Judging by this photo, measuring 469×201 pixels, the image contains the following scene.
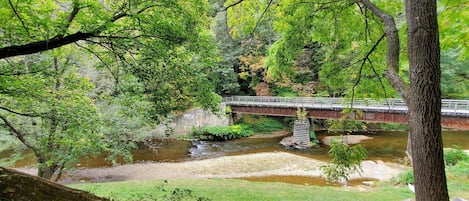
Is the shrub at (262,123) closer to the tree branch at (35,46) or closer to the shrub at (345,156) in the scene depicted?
the shrub at (345,156)

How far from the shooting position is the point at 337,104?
19656mm

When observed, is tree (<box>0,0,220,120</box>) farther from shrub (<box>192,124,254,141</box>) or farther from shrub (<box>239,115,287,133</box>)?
shrub (<box>239,115,287,133</box>)

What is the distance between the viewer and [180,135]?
78.9 feet

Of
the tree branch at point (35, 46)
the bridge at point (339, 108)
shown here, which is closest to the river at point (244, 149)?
the bridge at point (339, 108)

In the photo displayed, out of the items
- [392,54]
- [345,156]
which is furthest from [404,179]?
[392,54]

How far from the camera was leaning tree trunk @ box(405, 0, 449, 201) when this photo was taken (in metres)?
2.41

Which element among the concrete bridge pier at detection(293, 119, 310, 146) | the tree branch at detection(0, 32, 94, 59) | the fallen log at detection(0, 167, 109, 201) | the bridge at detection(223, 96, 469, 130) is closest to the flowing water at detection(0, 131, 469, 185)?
the concrete bridge pier at detection(293, 119, 310, 146)

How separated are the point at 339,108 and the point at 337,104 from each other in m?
0.60

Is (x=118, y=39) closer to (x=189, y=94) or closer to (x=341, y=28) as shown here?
(x=189, y=94)

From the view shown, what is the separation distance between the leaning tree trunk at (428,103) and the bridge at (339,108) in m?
7.78

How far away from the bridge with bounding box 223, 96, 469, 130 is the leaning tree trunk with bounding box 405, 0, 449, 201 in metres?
7.78

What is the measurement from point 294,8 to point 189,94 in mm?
2670

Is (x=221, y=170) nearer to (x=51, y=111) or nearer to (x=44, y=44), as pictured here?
(x=51, y=111)

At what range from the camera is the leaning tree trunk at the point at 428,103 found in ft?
7.91
